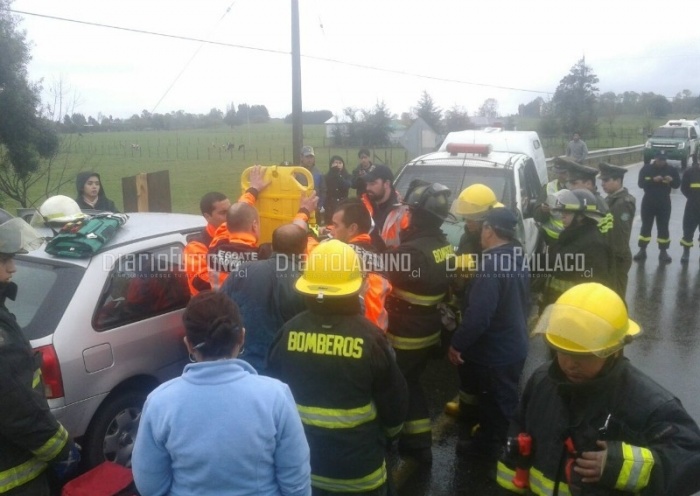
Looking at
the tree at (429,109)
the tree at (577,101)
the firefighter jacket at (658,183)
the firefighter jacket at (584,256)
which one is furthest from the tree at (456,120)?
the firefighter jacket at (584,256)

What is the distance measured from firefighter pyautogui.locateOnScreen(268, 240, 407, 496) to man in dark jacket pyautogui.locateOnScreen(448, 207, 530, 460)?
134 cm

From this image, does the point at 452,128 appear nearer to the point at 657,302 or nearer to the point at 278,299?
the point at 657,302

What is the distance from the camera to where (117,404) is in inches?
155

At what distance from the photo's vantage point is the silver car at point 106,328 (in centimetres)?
358

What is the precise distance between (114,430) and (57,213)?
168 centimetres

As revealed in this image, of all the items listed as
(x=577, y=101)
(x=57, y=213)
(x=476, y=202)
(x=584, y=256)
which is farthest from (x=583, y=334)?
(x=577, y=101)

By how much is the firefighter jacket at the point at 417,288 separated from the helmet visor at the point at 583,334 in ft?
6.30

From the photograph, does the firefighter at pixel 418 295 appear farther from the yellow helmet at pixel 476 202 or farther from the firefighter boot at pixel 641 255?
the firefighter boot at pixel 641 255

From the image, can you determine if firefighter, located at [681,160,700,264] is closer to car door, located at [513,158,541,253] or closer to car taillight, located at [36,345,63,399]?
car door, located at [513,158,541,253]

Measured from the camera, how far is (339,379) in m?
2.74

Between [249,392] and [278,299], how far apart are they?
5.27ft

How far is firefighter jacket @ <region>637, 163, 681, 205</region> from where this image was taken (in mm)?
10602

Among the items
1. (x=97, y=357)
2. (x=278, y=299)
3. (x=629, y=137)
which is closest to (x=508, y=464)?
(x=278, y=299)

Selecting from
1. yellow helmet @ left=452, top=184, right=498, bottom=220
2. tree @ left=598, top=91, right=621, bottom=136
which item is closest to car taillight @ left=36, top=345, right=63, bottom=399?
yellow helmet @ left=452, top=184, right=498, bottom=220
